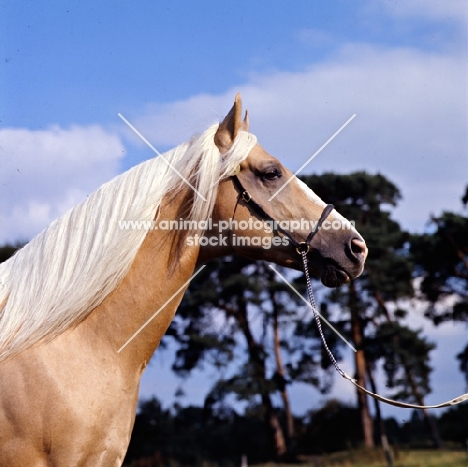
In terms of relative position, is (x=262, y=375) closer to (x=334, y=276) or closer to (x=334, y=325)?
(x=334, y=325)

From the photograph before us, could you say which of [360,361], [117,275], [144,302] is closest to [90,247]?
[117,275]

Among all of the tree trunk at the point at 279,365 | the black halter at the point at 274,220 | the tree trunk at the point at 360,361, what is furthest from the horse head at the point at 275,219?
the tree trunk at the point at 279,365

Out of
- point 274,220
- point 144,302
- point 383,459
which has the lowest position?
point 144,302

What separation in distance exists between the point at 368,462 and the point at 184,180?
23211 millimetres

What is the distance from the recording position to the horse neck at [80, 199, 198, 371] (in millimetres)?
3887

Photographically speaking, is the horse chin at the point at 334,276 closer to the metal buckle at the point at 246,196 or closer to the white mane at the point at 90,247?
the metal buckle at the point at 246,196

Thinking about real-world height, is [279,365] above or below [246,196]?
above

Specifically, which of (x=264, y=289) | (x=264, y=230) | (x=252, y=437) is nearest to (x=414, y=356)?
(x=264, y=289)

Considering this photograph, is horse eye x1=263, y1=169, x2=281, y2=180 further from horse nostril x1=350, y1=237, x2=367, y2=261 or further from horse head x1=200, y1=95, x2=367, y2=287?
horse nostril x1=350, y1=237, x2=367, y2=261

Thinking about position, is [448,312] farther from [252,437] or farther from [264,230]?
[264,230]

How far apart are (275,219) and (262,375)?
2673 centimetres

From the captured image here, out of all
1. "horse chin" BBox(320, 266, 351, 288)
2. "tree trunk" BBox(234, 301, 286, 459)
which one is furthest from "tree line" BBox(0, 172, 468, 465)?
"horse chin" BBox(320, 266, 351, 288)

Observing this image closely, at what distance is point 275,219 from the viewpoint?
4234 millimetres

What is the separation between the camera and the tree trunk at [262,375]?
30156 mm
